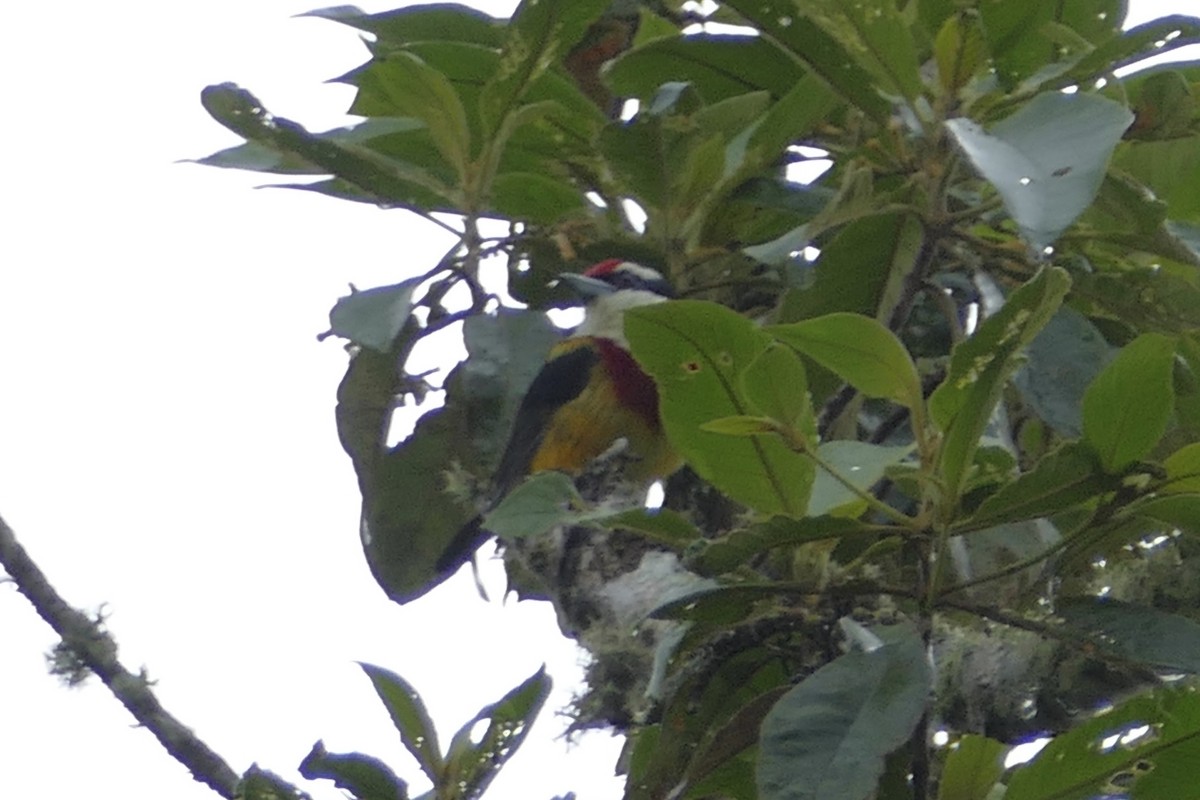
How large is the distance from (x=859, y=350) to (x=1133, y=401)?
17cm

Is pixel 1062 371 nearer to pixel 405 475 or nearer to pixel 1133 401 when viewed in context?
pixel 1133 401

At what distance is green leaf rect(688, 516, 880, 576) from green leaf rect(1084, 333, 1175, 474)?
156 mm

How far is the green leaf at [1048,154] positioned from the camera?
37.3 inches

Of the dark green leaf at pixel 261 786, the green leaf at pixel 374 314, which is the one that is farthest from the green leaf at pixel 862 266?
the dark green leaf at pixel 261 786

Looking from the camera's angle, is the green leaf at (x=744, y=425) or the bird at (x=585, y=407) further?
the bird at (x=585, y=407)

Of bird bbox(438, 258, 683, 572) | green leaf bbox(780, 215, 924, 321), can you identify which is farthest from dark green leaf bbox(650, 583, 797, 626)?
bird bbox(438, 258, 683, 572)

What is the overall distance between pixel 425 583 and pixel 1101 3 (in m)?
0.86

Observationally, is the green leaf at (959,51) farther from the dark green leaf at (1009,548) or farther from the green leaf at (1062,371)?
the dark green leaf at (1009,548)

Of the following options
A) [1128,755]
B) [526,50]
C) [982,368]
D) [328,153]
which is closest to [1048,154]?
[982,368]

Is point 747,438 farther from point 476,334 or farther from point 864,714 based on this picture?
point 476,334

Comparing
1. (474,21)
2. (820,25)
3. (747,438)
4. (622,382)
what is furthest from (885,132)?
(622,382)

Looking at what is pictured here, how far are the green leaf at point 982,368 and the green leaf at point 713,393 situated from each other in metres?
0.11

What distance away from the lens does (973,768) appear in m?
1.07

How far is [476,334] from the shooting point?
144 cm
